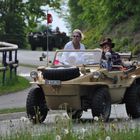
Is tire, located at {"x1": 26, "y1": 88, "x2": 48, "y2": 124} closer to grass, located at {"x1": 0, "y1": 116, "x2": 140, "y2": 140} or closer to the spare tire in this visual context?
the spare tire

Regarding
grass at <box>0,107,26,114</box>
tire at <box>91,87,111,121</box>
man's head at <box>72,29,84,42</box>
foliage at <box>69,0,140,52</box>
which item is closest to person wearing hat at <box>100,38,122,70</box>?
man's head at <box>72,29,84,42</box>

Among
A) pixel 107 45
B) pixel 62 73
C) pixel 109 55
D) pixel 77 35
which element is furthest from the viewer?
pixel 107 45

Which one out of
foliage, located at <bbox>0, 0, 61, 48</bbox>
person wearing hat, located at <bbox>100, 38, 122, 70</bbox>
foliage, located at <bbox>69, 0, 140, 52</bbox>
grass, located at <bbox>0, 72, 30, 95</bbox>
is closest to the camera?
person wearing hat, located at <bbox>100, 38, 122, 70</bbox>

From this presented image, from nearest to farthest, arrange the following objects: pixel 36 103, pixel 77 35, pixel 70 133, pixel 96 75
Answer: pixel 70 133
pixel 96 75
pixel 36 103
pixel 77 35

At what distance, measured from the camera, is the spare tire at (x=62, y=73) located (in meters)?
14.3

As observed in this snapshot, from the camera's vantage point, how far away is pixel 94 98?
578 inches

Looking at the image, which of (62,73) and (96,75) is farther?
(96,75)

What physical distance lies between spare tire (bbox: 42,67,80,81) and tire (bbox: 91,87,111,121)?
0.61 metres

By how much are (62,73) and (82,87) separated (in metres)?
0.62

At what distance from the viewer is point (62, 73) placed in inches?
563

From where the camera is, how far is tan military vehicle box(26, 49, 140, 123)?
47.4ft

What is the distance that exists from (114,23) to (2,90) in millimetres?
24619

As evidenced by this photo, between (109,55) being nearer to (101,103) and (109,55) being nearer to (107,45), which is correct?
A: (107,45)

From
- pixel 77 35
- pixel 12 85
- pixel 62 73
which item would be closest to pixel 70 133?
pixel 62 73
